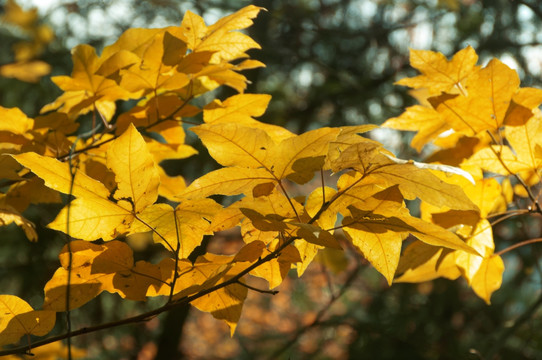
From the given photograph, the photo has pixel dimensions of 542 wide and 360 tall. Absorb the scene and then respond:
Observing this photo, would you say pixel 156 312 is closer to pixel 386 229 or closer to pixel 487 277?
pixel 386 229

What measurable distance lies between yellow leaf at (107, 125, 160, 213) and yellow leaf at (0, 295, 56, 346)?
0.18 metres

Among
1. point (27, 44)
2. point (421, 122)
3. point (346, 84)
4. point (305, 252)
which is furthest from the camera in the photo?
point (27, 44)

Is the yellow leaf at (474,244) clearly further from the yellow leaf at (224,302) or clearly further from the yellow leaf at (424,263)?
the yellow leaf at (224,302)

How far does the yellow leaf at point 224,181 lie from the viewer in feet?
1.55

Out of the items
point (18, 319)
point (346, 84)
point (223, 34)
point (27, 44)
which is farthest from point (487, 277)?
point (27, 44)

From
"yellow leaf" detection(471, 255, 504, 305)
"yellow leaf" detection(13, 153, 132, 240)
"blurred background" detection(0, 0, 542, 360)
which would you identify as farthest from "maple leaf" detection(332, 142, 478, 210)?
"blurred background" detection(0, 0, 542, 360)

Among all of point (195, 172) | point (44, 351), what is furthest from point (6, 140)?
point (195, 172)

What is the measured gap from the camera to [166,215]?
53 centimetres

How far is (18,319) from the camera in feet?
1.73

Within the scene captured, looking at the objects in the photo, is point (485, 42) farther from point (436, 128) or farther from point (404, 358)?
point (436, 128)

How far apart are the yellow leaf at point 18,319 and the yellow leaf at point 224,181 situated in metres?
0.22

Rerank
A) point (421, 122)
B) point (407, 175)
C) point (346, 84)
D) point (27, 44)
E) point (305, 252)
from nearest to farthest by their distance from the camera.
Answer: point (407, 175)
point (305, 252)
point (421, 122)
point (346, 84)
point (27, 44)

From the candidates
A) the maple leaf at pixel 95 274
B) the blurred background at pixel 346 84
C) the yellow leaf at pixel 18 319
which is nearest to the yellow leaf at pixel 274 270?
the maple leaf at pixel 95 274

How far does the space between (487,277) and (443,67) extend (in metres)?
0.32
